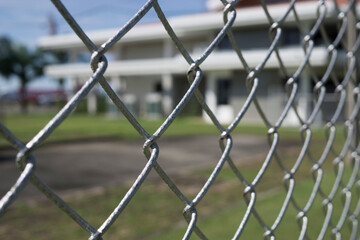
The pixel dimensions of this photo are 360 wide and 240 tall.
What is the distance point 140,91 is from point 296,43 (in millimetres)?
12342

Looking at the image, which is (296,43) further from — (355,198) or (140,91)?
(355,198)

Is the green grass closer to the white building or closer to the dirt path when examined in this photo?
the dirt path

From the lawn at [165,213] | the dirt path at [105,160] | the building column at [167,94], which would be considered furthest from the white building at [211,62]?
the lawn at [165,213]

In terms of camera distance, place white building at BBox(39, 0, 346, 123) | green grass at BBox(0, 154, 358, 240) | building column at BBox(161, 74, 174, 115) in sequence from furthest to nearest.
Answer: building column at BBox(161, 74, 174, 115), white building at BBox(39, 0, 346, 123), green grass at BBox(0, 154, 358, 240)

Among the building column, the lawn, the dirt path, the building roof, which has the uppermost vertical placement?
the building roof

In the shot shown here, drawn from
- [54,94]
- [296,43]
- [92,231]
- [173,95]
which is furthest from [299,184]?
[54,94]

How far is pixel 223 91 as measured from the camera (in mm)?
25266

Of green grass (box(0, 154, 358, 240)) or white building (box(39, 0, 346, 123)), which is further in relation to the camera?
white building (box(39, 0, 346, 123))

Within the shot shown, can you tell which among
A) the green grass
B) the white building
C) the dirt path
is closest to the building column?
the white building

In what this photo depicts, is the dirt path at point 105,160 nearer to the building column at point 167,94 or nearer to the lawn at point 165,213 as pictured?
the lawn at point 165,213

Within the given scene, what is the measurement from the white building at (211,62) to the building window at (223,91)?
2.3 inches

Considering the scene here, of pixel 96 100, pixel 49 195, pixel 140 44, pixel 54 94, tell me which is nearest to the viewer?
pixel 49 195

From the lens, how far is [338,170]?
199 centimetres

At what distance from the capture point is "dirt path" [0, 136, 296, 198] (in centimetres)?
663
